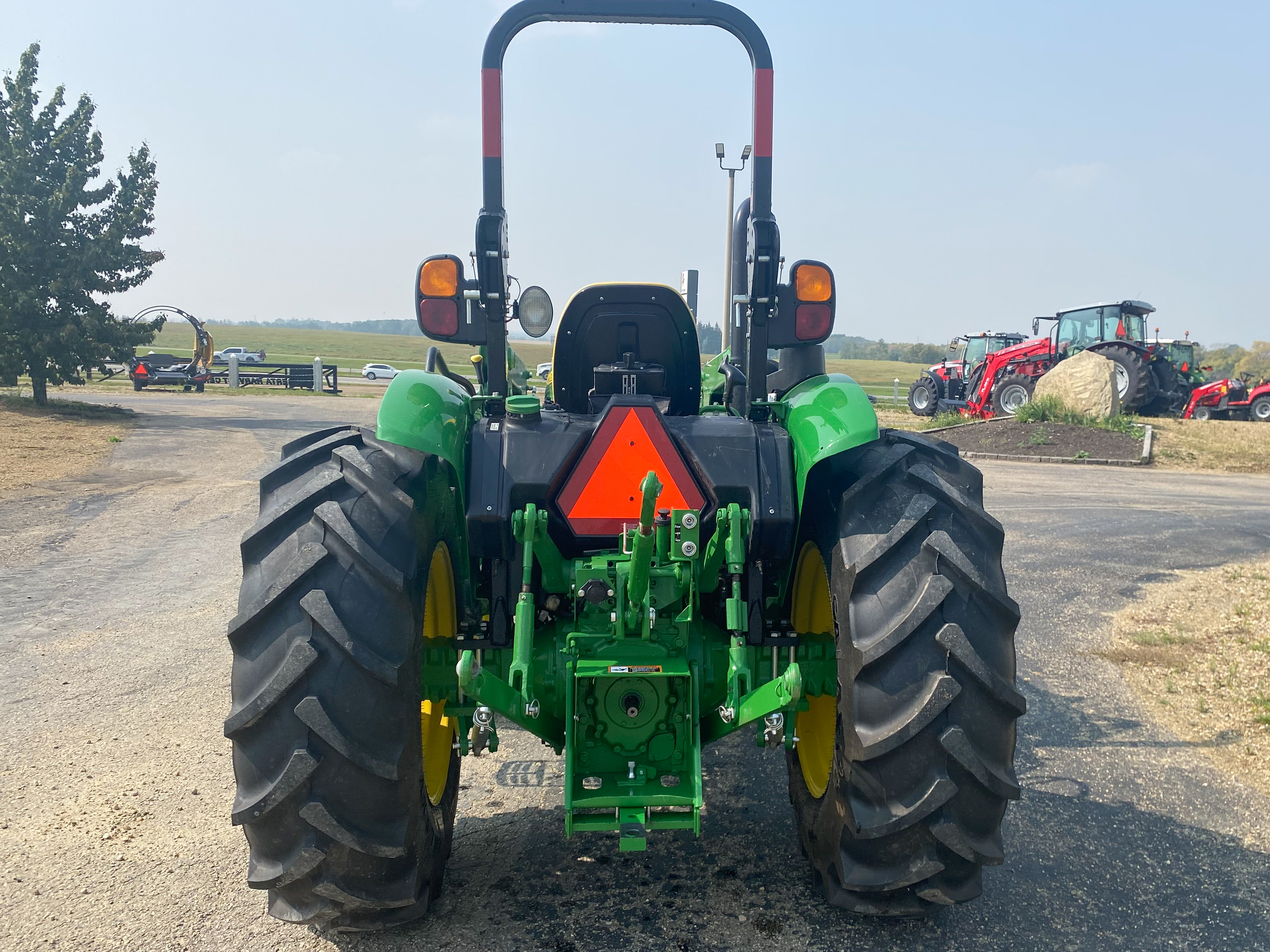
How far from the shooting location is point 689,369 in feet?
12.6

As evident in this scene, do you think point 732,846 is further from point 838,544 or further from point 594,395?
point 594,395

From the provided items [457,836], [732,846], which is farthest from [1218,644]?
[457,836]

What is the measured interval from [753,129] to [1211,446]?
18222mm

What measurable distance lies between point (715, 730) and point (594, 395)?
1.50 m

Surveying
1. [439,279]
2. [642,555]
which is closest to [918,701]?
[642,555]

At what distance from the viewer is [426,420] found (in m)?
2.79

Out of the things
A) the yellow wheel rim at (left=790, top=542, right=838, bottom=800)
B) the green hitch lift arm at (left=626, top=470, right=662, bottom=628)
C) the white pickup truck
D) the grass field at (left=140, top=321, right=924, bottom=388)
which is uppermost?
the grass field at (left=140, top=321, right=924, bottom=388)

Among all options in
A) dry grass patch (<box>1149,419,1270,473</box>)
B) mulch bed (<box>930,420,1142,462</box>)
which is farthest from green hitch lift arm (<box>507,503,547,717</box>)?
dry grass patch (<box>1149,419,1270,473</box>)

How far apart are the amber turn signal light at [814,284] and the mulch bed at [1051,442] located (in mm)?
14725

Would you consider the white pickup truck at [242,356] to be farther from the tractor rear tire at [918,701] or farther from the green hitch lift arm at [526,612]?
the tractor rear tire at [918,701]

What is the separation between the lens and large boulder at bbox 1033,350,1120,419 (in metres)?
19.4

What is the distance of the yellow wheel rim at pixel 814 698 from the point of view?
124 inches

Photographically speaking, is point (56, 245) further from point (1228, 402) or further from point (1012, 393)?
point (1228, 402)

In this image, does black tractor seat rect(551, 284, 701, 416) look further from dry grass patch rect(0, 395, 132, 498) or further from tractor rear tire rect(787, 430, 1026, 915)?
dry grass patch rect(0, 395, 132, 498)
